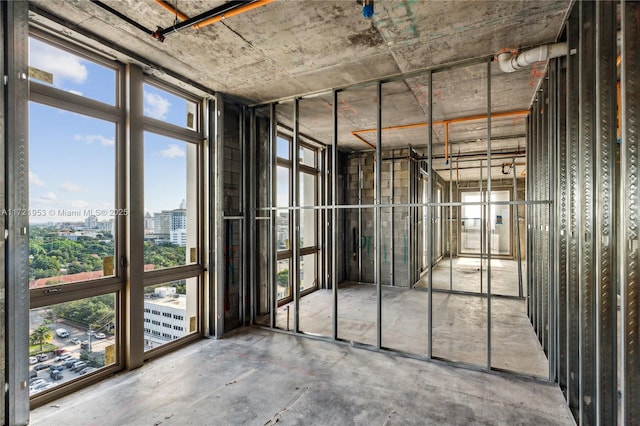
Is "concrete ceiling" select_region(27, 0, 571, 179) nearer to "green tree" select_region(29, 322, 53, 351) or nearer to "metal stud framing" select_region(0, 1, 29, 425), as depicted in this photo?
"metal stud framing" select_region(0, 1, 29, 425)

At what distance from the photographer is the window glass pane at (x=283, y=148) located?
254 inches

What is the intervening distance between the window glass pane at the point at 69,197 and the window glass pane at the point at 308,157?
15.0ft

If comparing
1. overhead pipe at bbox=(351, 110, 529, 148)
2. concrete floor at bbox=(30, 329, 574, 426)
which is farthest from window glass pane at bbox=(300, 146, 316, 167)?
concrete floor at bbox=(30, 329, 574, 426)

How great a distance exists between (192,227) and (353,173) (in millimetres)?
5084

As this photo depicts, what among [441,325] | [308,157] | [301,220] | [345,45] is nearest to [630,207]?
[345,45]

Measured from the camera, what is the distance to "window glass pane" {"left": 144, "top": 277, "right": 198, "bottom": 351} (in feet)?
12.5

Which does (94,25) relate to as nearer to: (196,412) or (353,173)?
(196,412)

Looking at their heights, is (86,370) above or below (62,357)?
below

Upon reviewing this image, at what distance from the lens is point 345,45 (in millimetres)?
3367

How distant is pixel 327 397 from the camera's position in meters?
3.03

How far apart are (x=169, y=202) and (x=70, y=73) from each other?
169cm

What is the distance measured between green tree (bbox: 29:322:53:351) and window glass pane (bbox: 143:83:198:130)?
2461 mm

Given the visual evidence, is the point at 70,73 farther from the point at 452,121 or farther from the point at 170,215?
the point at 452,121

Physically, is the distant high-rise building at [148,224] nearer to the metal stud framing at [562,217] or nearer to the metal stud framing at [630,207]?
the metal stud framing at [630,207]
